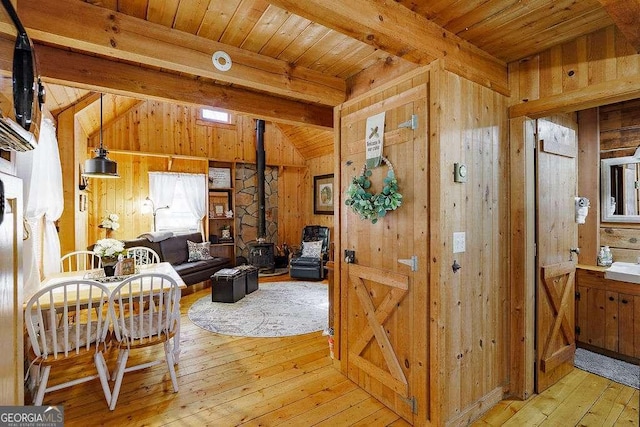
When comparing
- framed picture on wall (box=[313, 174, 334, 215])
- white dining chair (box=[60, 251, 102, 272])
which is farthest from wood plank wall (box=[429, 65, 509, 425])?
framed picture on wall (box=[313, 174, 334, 215])

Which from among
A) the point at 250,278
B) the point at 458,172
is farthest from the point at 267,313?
the point at 458,172

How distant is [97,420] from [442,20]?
338 centimetres

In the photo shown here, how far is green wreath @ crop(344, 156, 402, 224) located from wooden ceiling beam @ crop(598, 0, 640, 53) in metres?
1.24

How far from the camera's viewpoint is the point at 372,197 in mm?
2186

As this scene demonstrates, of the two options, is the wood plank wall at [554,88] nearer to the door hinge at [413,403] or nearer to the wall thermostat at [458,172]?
the wall thermostat at [458,172]

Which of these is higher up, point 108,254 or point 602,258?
point 108,254

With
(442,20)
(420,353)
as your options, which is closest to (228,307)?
(420,353)

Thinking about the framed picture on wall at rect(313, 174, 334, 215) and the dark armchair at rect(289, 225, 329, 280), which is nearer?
the dark armchair at rect(289, 225, 329, 280)

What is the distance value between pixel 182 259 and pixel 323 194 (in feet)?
11.1

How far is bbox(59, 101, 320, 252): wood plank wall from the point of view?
18.3 feet

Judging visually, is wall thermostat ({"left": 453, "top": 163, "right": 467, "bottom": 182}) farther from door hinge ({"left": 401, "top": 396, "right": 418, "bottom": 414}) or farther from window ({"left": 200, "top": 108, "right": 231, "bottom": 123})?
window ({"left": 200, "top": 108, "right": 231, "bottom": 123})

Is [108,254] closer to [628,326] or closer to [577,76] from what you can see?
[577,76]

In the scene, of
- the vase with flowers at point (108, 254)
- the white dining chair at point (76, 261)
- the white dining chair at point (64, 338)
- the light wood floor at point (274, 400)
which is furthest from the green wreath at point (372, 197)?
the white dining chair at point (76, 261)

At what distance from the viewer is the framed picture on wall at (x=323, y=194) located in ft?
23.4
